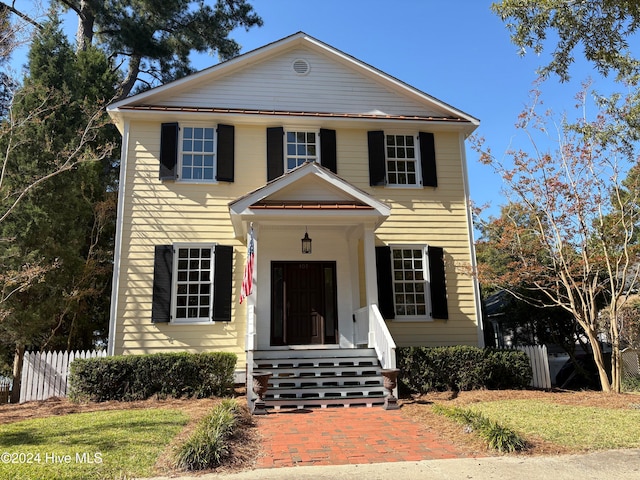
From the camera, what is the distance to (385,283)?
12.0m

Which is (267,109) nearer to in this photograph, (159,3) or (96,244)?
(96,244)

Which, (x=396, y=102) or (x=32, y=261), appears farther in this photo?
(x=396, y=102)

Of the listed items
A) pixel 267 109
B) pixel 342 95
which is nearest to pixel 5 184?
pixel 267 109

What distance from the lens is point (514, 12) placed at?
24.0 feet

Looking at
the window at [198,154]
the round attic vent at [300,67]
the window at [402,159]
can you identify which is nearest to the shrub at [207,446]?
the window at [198,154]

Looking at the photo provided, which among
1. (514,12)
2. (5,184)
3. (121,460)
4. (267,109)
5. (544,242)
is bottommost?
(121,460)

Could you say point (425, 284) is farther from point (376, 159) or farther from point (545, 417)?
point (545, 417)

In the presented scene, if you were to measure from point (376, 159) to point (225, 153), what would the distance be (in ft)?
13.1

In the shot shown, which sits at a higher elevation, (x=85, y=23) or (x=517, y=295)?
(x=85, y=23)

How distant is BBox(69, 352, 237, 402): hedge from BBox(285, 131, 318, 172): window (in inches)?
220

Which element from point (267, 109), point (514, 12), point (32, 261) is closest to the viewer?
point (514, 12)

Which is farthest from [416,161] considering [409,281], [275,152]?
[275,152]

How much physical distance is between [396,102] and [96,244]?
10.1 meters

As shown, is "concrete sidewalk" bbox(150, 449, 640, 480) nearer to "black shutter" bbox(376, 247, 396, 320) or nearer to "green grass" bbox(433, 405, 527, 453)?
"green grass" bbox(433, 405, 527, 453)
